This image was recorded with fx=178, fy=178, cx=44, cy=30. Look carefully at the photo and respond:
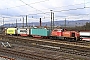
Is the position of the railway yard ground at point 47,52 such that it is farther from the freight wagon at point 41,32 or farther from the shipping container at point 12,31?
the shipping container at point 12,31

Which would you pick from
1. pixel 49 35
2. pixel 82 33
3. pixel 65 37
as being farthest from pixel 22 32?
pixel 82 33

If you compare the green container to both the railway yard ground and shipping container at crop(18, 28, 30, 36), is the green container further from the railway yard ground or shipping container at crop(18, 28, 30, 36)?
the railway yard ground

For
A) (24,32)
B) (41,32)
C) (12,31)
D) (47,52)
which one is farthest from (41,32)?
(47,52)

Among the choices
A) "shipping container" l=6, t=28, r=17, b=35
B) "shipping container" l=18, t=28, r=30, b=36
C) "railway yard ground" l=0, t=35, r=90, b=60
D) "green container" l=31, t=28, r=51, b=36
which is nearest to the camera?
"railway yard ground" l=0, t=35, r=90, b=60

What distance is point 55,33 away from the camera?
4244cm

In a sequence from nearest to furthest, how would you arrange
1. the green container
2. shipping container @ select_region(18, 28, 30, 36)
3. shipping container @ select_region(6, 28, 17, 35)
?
the green container, shipping container @ select_region(18, 28, 30, 36), shipping container @ select_region(6, 28, 17, 35)

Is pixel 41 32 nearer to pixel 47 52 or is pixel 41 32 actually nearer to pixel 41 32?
pixel 41 32

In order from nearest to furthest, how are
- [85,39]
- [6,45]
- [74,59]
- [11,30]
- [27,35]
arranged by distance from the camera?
[74,59], [6,45], [85,39], [27,35], [11,30]

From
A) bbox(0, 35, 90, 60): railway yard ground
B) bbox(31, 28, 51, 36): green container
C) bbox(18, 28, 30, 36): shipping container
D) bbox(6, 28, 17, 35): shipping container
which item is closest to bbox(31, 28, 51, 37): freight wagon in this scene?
bbox(31, 28, 51, 36): green container

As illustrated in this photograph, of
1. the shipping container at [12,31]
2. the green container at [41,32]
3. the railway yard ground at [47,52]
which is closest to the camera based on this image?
the railway yard ground at [47,52]

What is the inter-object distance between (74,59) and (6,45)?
43.1 ft

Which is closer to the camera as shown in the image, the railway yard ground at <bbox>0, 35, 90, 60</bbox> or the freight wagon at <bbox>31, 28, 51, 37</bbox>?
the railway yard ground at <bbox>0, 35, 90, 60</bbox>

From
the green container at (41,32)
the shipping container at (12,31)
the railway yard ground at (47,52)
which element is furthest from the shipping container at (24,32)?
the railway yard ground at (47,52)

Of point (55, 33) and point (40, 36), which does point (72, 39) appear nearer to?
point (55, 33)
